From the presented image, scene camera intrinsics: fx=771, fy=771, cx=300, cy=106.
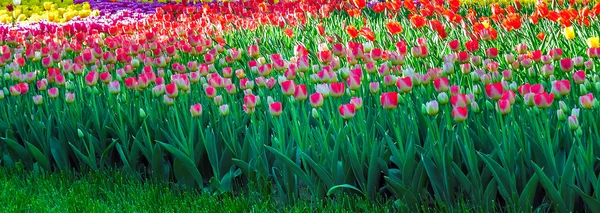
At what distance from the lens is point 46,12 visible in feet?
33.2

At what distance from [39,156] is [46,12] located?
23.4 ft

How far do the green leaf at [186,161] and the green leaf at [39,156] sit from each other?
0.76 metres

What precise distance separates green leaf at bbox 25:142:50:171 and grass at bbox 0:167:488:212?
0.06 m

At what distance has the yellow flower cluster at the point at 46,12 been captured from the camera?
30.4ft

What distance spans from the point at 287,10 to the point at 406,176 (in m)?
4.77

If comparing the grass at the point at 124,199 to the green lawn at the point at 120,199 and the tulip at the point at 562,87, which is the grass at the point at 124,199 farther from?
the tulip at the point at 562,87

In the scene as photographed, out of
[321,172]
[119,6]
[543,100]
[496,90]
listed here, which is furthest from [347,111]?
[119,6]

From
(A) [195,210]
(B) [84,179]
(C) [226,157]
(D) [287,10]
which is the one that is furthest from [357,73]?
(D) [287,10]

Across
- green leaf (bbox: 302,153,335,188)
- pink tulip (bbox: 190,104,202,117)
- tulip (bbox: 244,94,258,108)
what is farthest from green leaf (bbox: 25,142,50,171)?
green leaf (bbox: 302,153,335,188)

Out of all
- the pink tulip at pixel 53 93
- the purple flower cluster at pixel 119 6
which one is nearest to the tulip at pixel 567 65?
the pink tulip at pixel 53 93

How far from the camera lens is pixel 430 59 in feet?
13.9

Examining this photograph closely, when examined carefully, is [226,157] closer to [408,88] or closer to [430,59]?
[408,88]

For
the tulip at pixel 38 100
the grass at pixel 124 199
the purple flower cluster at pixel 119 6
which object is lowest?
the purple flower cluster at pixel 119 6

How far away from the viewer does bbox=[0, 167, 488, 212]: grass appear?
2.86 metres
